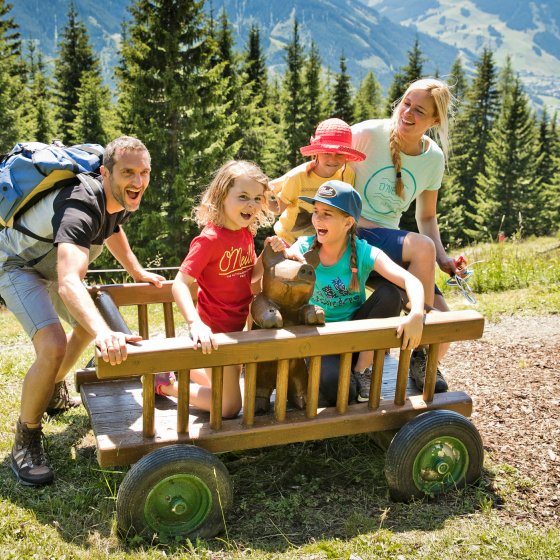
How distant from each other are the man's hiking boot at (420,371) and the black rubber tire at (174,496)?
139cm

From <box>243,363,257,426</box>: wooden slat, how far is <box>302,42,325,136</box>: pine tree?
3216 centimetres

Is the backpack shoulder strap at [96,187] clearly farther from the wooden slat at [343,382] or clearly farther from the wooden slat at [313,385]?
the wooden slat at [343,382]

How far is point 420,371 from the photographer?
3.77 metres

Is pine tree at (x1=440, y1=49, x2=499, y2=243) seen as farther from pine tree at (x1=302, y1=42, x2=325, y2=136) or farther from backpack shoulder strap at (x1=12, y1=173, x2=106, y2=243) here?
backpack shoulder strap at (x1=12, y1=173, x2=106, y2=243)

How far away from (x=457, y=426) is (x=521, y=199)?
37324mm

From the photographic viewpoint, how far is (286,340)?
116 inches

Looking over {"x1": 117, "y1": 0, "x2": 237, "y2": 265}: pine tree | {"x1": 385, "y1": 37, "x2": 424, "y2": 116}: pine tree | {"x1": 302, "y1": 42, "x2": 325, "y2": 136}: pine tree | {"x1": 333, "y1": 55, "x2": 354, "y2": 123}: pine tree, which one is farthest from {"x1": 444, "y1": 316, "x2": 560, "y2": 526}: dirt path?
{"x1": 385, "y1": 37, "x2": 424, "y2": 116}: pine tree

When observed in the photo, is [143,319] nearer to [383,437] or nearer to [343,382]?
[343,382]

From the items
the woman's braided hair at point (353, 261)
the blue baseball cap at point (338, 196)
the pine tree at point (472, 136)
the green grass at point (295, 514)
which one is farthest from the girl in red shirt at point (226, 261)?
the pine tree at point (472, 136)

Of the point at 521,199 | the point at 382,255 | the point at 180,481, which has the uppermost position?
the point at 382,255

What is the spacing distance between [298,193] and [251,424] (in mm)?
1674

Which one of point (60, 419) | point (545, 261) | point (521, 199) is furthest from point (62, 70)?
point (60, 419)

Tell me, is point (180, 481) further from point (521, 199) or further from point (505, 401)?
point (521, 199)

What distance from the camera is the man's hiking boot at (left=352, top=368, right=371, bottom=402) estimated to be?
3.60 meters
